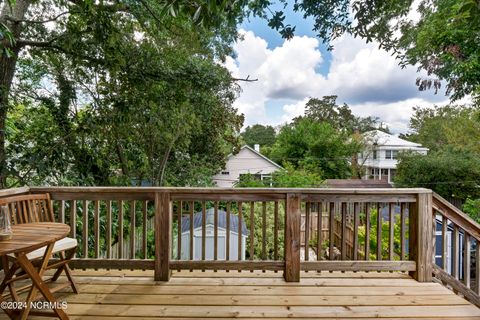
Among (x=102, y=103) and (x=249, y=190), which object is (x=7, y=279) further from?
(x=102, y=103)

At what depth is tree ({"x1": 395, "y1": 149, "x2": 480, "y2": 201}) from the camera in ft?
48.2

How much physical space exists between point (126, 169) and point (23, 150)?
2173 millimetres

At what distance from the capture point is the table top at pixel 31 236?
5.62ft

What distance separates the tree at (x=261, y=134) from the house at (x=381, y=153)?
990cm

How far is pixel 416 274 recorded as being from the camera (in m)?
2.68

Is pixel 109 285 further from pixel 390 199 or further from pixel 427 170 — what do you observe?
pixel 427 170

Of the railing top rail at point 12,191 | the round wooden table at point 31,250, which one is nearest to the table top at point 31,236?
the round wooden table at point 31,250

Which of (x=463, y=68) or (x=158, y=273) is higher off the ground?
(x=463, y=68)

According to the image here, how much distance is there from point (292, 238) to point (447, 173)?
16720 mm

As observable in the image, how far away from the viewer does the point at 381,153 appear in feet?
74.9

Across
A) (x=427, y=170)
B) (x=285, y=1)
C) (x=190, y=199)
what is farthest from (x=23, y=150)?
(x=427, y=170)

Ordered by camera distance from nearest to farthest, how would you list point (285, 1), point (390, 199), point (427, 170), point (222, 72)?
1. point (285, 1)
2. point (390, 199)
3. point (222, 72)
4. point (427, 170)

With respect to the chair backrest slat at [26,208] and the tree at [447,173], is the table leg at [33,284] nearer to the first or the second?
the chair backrest slat at [26,208]

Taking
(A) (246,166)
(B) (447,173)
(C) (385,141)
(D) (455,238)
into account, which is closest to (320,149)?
(A) (246,166)
